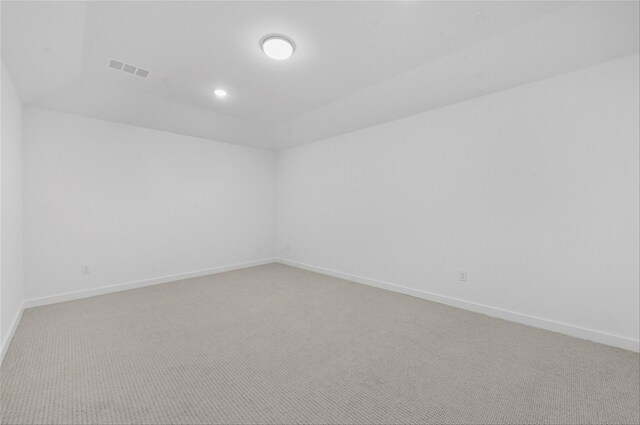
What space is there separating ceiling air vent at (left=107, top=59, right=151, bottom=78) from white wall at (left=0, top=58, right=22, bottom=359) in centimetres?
75

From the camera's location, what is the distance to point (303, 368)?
2008mm

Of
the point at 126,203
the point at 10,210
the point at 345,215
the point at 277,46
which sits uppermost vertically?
the point at 277,46

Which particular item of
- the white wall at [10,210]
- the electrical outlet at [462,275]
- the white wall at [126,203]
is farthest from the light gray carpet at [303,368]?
the white wall at [126,203]

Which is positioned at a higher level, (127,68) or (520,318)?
(127,68)

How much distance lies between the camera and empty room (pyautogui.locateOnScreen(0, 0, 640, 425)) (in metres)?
1.80

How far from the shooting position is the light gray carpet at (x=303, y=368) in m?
1.57

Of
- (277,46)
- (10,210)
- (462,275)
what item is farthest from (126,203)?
(462,275)

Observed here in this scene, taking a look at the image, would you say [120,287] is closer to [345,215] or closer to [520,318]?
[345,215]

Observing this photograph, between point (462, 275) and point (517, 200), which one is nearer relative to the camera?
point (517, 200)

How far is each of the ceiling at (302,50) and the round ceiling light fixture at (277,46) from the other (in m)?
0.06

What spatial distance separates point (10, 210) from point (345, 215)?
146 inches

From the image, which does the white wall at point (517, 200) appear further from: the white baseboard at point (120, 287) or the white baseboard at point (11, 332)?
the white baseboard at point (11, 332)

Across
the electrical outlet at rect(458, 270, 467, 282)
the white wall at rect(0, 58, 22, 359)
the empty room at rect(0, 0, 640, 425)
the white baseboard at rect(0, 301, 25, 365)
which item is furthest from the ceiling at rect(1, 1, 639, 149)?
the white baseboard at rect(0, 301, 25, 365)

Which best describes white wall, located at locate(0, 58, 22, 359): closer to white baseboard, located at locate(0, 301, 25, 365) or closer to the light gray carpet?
white baseboard, located at locate(0, 301, 25, 365)
